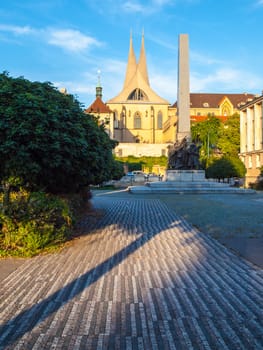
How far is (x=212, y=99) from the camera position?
125 m

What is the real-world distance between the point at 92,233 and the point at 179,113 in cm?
2642

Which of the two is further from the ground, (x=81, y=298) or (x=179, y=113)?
(x=179, y=113)

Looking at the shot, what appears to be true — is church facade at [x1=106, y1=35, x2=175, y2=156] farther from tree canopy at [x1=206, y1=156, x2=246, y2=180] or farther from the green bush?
the green bush

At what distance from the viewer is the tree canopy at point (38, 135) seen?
25.5 feet

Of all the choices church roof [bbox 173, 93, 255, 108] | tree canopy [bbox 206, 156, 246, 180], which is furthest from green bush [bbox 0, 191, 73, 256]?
church roof [bbox 173, 93, 255, 108]

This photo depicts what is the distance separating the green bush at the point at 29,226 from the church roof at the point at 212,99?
384ft

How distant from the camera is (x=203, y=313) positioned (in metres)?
4.35

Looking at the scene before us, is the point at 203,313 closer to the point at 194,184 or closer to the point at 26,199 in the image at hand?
the point at 26,199

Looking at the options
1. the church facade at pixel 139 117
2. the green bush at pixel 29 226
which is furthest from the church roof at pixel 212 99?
the green bush at pixel 29 226

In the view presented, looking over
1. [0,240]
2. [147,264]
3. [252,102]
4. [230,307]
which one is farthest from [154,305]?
[252,102]

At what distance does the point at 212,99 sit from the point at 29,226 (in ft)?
406

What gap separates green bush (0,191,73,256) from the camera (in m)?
7.33

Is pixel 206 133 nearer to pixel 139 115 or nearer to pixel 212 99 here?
pixel 139 115

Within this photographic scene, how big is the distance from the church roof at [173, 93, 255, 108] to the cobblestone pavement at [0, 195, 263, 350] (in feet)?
386
